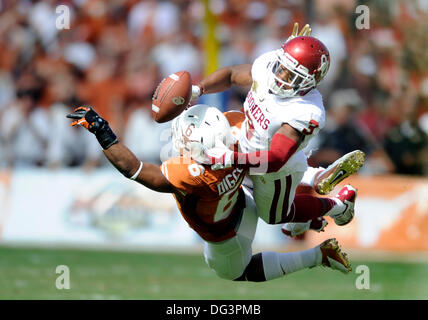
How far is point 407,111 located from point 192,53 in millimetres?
3046

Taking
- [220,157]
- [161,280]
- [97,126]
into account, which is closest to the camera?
[97,126]

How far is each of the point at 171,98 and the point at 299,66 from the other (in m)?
0.91

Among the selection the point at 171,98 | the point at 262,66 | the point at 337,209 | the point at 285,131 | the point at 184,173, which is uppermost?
the point at 262,66

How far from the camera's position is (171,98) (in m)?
5.67

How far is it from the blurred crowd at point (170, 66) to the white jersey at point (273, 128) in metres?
4.03

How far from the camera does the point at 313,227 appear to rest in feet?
21.8

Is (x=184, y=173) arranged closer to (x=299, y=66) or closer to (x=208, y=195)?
(x=208, y=195)

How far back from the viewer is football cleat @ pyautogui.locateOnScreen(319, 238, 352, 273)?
6.41 m

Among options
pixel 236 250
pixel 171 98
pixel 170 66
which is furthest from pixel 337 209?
pixel 170 66

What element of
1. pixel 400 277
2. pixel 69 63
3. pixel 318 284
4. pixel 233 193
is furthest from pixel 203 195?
pixel 69 63

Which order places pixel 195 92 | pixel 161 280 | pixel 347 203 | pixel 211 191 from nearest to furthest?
pixel 211 191 < pixel 195 92 < pixel 347 203 < pixel 161 280

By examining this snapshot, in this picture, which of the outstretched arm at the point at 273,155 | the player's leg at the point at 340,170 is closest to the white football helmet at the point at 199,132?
the outstretched arm at the point at 273,155

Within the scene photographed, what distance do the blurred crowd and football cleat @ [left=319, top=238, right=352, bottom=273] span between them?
12.7 ft

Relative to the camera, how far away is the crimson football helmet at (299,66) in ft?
18.9
